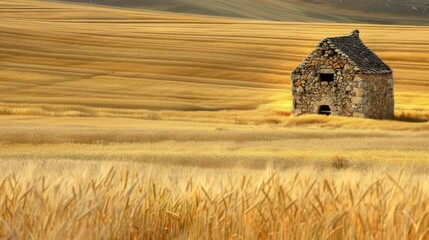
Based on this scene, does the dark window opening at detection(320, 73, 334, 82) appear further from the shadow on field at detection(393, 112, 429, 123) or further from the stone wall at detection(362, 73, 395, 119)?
the shadow on field at detection(393, 112, 429, 123)

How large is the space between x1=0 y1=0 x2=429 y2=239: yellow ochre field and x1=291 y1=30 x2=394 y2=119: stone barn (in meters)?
1.31

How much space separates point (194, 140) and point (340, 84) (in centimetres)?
1643

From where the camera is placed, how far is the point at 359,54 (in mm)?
42344

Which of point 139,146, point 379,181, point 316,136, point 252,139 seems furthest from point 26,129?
point 379,181

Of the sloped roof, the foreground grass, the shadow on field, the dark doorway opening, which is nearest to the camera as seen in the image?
the foreground grass

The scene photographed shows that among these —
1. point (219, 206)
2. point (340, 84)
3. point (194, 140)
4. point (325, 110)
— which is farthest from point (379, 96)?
point (219, 206)

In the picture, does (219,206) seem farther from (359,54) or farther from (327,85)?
(359,54)

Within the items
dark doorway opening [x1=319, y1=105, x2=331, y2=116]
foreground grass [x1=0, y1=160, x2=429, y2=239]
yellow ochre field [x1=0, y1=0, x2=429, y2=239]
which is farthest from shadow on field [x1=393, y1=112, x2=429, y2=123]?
foreground grass [x1=0, y1=160, x2=429, y2=239]

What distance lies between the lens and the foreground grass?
17.7 ft

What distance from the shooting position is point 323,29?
86.1m

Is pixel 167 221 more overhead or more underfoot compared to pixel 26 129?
more overhead

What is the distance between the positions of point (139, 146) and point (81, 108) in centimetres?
1747

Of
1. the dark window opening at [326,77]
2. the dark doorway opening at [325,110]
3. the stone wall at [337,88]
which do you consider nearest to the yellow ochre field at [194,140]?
the stone wall at [337,88]

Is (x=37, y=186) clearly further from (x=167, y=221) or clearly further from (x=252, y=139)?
(x=252, y=139)
